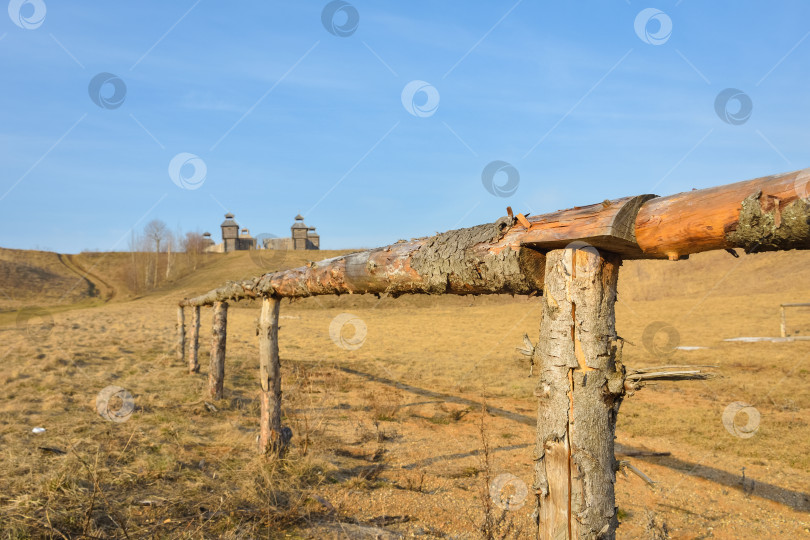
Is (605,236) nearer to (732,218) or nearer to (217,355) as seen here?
(732,218)

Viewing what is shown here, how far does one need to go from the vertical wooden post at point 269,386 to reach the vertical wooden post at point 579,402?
179 inches

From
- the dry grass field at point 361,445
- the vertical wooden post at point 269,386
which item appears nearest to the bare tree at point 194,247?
the dry grass field at point 361,445

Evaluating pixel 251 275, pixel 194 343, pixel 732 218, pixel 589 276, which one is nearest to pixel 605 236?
pixel 589 276

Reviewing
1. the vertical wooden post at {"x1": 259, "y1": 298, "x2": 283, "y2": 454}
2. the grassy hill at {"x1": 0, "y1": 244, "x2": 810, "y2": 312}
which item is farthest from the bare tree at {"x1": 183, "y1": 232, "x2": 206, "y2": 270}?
the vertical wooden post at {"x1": 259, "y1": 298, "x2": 283, "y2": 454}

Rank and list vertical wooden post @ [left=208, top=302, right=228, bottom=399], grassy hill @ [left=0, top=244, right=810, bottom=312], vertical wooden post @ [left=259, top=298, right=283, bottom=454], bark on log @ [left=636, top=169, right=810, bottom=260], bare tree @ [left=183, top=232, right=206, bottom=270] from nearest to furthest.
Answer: bark on log @ [left=636, top=169, right=810, bottom=260] → vertical wooden post @ [left=259, top=298, right=283, bottom=454] → vertical wooden post @ [left=208, top=302, right=228, bottom=399] → grassy hill @ [left=0, top=244, right=810, bottom=312] → bare tree @ [left=183, top=232, right=206, bottom=270]

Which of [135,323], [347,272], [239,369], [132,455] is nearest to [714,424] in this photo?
[347,272]

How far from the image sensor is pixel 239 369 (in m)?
14.0

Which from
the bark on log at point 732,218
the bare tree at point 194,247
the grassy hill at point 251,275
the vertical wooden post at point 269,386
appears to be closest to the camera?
the bark on log at point 732,218

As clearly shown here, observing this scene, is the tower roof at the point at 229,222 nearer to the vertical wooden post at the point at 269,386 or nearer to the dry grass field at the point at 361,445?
the dry grass field at the point at 361,445

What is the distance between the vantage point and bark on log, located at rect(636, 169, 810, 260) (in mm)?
1896

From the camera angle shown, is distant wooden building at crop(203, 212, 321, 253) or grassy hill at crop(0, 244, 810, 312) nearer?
grassy hill at crop(0, 244, 810, 312)

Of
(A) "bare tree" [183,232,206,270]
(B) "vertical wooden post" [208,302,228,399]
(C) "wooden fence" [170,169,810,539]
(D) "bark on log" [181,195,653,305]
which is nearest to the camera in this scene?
(C) "wooden fence" [170,169,810,539]

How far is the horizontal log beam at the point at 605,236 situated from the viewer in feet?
6.43

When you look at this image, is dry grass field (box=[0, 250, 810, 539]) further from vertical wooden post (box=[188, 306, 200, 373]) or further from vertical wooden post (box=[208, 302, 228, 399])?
vertical wooden post (box=[188, 306, 200, 373])
